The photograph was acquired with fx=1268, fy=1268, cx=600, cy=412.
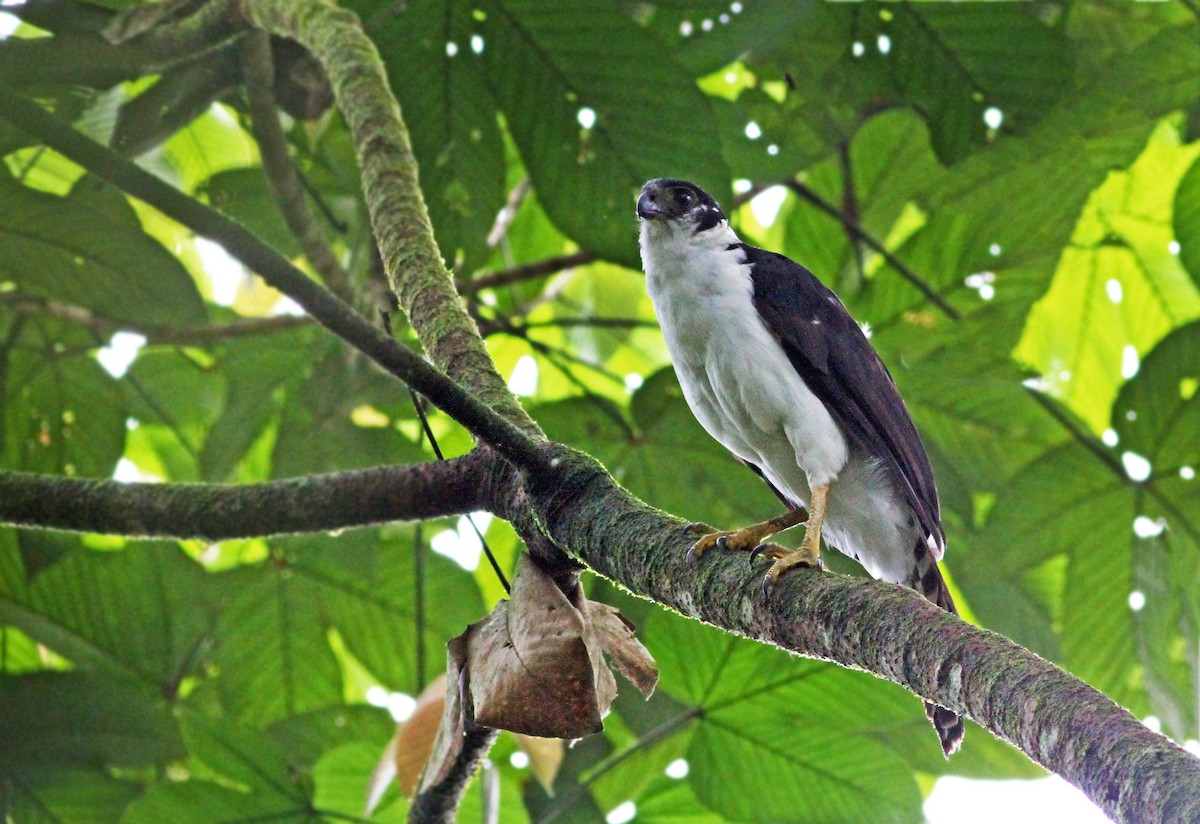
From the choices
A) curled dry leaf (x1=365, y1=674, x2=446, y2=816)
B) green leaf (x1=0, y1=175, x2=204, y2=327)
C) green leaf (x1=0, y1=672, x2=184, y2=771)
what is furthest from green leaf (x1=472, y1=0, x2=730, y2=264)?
green leaf (x1=0, y1=672, x2=184, y2=771)

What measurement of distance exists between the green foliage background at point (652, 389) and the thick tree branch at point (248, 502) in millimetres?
841

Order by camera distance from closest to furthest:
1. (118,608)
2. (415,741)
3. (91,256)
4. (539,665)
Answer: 1. (539,665)
2. (415,741)
3. (91,256)
4. (118,608)

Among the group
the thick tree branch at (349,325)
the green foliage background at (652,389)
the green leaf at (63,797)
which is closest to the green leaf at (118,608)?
the green foliage background at (652,389)

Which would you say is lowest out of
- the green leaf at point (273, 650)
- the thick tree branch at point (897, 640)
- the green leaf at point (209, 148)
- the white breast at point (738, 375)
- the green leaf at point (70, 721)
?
the thick tree branch at point (897, 640)

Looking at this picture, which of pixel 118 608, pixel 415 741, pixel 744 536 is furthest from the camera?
pixel 118 608

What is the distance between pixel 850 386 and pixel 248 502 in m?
1.35

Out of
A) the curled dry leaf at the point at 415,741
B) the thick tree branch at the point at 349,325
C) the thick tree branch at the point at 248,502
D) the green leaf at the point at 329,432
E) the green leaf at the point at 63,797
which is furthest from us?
the green leaf at the point at 329,432

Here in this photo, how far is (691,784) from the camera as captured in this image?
3.08 m

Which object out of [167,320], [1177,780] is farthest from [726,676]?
[1177,780]

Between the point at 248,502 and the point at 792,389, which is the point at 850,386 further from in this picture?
the point at 248,502

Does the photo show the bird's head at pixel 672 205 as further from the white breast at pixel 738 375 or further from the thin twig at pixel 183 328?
the thin twig at pixel 183 328

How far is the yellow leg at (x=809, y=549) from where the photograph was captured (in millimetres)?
1574

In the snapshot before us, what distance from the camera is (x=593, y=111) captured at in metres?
3.17

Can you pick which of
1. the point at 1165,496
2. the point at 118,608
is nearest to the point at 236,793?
the point at 118,608
